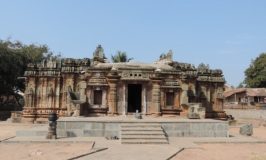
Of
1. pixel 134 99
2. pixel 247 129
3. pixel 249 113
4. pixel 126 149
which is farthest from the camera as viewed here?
pixel 249 113

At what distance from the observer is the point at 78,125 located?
14.3 meters

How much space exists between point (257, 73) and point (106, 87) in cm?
3772

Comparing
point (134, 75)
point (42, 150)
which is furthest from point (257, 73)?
point (42, 150)

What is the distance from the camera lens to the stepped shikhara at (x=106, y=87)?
18.9 meters

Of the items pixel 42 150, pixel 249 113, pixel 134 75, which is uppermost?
pixel 134 75

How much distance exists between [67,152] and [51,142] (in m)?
2.14

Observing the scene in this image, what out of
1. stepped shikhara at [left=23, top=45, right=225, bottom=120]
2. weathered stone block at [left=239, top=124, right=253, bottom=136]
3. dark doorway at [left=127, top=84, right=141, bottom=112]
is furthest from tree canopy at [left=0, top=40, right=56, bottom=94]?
weathered stone block at [left=239, top=124, right=253, bottom=136]

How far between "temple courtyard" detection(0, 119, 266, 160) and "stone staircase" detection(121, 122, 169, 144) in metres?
0.38

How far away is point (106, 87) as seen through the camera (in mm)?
19047

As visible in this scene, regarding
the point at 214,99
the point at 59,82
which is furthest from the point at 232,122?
the point at 59,82

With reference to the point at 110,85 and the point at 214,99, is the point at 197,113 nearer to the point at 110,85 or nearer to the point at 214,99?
the point at 110,85

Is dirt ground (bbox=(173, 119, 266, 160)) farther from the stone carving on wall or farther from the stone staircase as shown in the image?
the stone carving on wall

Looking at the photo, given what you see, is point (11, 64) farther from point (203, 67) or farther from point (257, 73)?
point (257, 73)

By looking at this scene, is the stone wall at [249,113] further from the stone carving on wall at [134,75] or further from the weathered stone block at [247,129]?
the stone carving on wall at [134,75]
